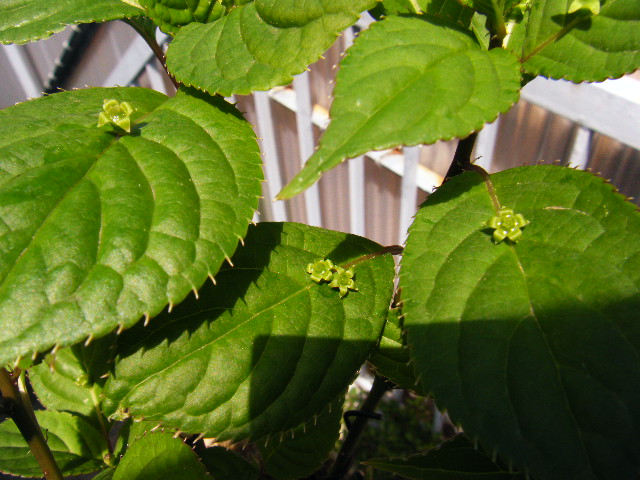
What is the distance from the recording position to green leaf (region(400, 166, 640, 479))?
639 mm

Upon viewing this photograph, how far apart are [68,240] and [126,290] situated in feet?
0.32

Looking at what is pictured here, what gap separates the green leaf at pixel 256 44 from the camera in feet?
2.39

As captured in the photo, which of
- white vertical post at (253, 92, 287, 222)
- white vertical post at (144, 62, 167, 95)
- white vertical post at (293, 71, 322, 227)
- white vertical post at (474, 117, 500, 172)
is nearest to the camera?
white vertical post at (474, 117, 500, 172)

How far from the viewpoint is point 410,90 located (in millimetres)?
642

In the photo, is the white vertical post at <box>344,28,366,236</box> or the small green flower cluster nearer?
the small green flower cluster

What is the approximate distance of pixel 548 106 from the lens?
1.92m

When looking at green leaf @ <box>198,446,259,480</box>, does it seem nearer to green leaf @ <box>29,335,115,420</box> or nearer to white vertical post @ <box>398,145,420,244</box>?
green leaf @ <box>29,335,115,420</box>

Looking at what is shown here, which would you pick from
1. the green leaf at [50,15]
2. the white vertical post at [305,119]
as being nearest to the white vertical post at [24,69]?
the white vertical post at [305,119]

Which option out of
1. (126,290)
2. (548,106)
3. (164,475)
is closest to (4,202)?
(126,290)

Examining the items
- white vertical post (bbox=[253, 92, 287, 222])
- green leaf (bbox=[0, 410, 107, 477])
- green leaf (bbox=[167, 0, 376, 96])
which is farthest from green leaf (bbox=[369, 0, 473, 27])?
white vertical post (bbox=[253, 92, 287, 222])

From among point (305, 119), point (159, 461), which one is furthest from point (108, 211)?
point (305, 119)

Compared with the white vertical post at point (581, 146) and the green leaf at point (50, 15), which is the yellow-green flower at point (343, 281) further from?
the white vertical post at point (581, 146)

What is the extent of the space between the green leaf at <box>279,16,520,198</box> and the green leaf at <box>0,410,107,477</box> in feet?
3.37

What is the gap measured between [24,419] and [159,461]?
24cm
